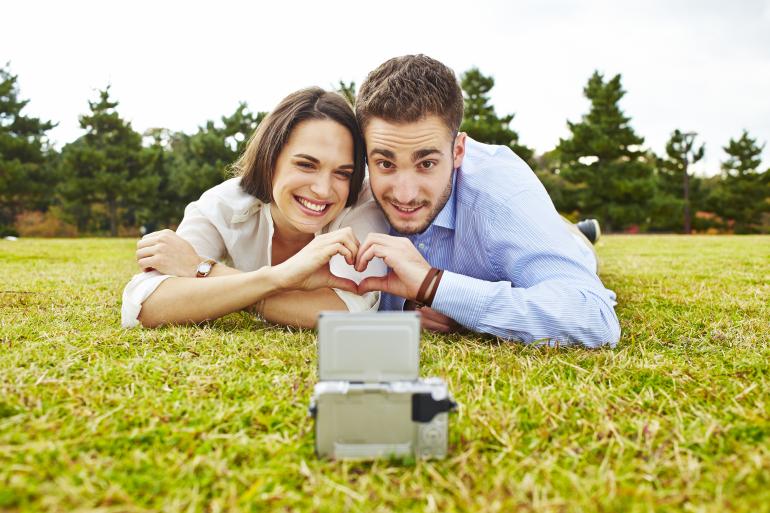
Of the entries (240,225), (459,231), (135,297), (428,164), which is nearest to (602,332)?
(459,231)

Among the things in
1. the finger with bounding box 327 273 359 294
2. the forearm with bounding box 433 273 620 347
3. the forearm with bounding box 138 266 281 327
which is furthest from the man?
the forearm with bounding box 138 266 281 327

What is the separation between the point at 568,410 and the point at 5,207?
34962mm

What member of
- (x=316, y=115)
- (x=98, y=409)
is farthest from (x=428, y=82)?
(x=98, y=409)

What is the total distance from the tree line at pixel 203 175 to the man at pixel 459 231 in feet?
84.2

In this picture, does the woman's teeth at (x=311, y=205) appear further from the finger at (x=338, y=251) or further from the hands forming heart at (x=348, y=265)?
the finger at (x=338, y=251)

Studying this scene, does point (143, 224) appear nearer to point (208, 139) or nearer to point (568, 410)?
point (208, 139)

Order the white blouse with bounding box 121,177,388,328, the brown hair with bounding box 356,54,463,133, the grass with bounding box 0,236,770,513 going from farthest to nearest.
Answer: the white blouse with bounding box 121,177,388,328
the brown hair with bounding box 356,54,463,133
the grass with bounding box 0,236,770,513

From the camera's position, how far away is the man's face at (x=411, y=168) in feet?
9.50

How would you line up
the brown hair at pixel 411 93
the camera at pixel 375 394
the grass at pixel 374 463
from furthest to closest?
1. the brown hair at pixel 411 93
2. the camera at pixel 375 394
3. the grass at pixel 374 463

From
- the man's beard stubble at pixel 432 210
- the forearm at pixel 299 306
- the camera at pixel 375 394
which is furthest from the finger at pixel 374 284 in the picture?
the camera at pixel 375 394

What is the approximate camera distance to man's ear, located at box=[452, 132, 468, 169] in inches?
125

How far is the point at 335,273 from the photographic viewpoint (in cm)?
304

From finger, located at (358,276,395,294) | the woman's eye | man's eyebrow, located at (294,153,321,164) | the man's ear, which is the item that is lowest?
finger, located at (358,276,395,294)

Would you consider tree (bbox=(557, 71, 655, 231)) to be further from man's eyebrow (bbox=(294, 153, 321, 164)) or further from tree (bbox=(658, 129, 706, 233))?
man's eyebrow (bbox=(294, 153, 321, 164))
